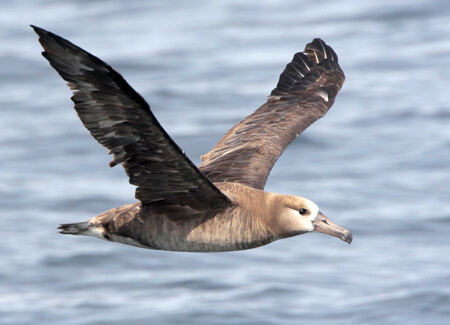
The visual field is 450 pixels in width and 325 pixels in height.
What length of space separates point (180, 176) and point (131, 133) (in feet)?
2.58

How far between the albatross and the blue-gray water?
14.9 ft

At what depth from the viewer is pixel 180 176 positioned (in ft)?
32.9

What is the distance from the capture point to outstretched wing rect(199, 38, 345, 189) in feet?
38.9

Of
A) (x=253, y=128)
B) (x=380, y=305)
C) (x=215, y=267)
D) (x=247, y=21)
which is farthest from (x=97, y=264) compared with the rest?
(x=247, y=21)

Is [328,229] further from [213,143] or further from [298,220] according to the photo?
[213,143]

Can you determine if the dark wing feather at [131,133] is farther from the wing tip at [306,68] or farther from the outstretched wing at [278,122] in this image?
the wing tip at [306,68]

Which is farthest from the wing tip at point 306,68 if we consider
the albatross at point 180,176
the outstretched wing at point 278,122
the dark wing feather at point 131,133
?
the dark wing feather at point 131,133

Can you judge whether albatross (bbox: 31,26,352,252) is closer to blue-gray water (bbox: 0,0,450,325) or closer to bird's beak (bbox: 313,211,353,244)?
bird's beak (bbox: 313,211,353,244)

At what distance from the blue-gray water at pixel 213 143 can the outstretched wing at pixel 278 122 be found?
169 inches

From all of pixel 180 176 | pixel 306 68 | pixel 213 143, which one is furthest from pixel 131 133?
pixel 213 143

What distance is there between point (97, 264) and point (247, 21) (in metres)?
13.3

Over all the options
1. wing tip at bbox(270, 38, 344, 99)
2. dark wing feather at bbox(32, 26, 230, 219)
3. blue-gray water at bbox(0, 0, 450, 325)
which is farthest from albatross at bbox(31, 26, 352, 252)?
blue-gray water at bbox(0, 0, 450, 325)

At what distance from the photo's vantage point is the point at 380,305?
16.7m

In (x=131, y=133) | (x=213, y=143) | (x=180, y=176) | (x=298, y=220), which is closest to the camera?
(x=131, y=133)
